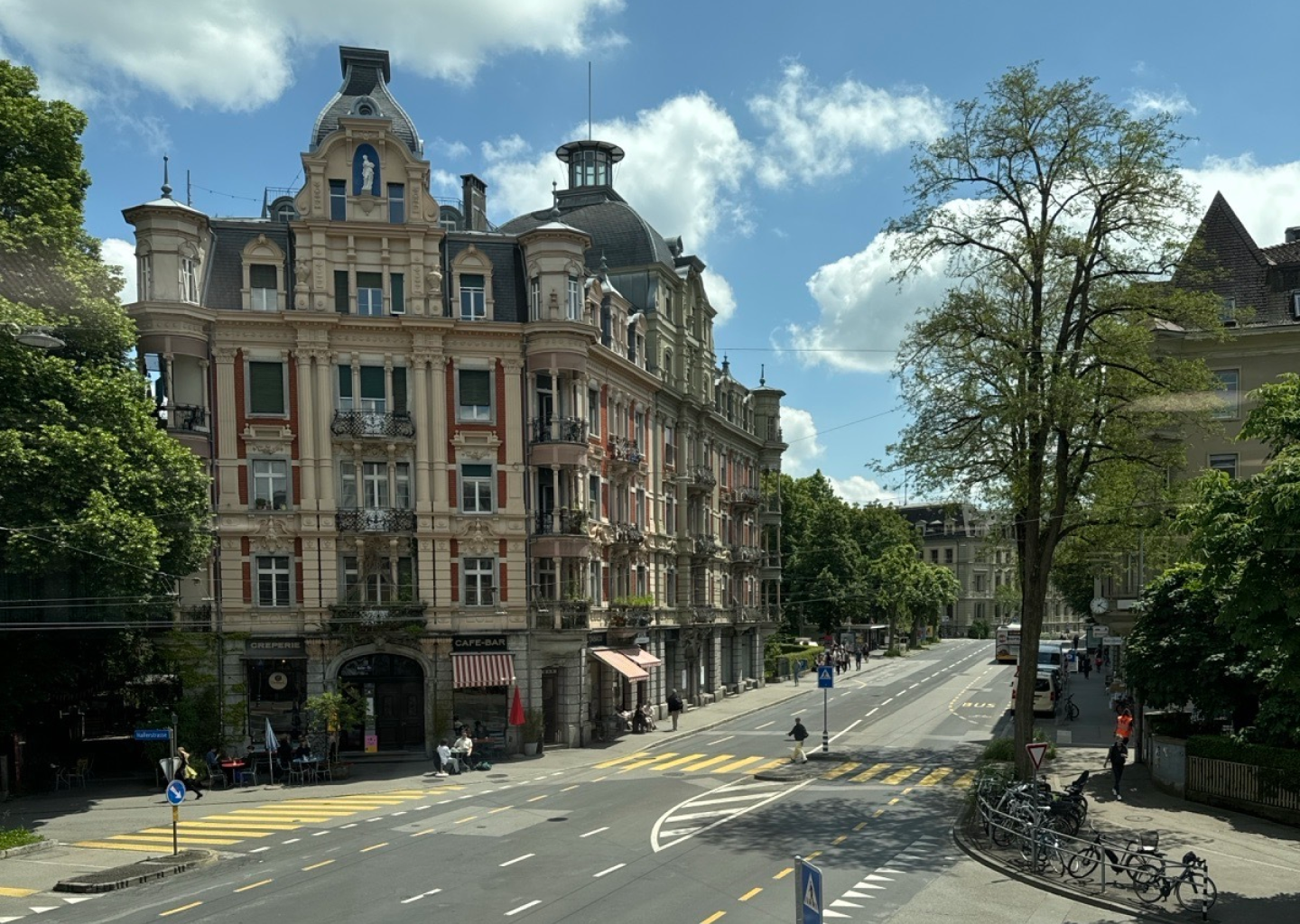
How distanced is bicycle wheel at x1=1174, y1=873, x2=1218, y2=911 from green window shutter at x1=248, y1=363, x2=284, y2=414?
32157 mm

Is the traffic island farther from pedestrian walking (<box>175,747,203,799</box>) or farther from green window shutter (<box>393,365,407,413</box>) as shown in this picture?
green window shutter (<box>393,365,407,413</box>)

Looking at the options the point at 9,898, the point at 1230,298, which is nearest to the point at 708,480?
the point at 1230,298

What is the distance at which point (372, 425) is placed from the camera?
40.9 meters

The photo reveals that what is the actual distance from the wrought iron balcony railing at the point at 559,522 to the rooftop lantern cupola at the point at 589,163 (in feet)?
78.5

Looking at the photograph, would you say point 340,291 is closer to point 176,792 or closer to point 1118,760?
point 176,792

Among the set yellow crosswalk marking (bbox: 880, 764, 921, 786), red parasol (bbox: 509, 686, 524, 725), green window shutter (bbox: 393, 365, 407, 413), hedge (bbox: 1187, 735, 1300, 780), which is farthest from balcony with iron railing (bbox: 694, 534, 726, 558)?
hedge (bbox: 1187, 735, 1300, 780)

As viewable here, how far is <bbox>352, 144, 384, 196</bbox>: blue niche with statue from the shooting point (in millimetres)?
41156

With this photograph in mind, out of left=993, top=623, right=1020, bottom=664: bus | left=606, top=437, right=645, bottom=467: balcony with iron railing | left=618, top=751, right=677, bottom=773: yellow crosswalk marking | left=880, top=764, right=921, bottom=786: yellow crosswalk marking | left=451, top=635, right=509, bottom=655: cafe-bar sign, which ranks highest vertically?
left=606, top=437, right=645, bottom=467: balcony with iron railing

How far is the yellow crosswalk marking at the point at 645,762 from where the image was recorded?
37906 millimetres

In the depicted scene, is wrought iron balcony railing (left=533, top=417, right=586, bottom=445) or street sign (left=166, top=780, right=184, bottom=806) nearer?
street sign (left=166, top=780, right=184, bottom=806)

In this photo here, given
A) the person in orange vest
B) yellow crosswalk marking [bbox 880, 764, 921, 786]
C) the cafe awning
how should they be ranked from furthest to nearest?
1. the cafe awning
2. yellow crosswalk marking [bbox 880, 764, 921, 786]
3. the person in orange vest

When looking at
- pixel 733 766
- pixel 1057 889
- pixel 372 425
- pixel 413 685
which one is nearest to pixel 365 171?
pixel 372 425

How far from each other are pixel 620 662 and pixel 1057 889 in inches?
1087

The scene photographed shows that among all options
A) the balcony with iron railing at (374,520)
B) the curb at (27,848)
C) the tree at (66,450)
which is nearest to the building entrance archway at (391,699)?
the balcony with iron railing at (374,520)
